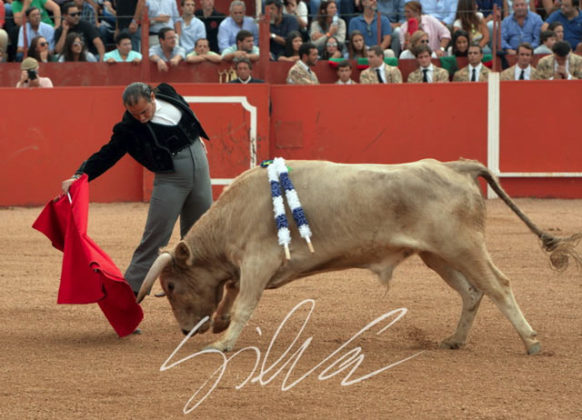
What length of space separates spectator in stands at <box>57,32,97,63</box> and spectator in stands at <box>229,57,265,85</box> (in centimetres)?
216

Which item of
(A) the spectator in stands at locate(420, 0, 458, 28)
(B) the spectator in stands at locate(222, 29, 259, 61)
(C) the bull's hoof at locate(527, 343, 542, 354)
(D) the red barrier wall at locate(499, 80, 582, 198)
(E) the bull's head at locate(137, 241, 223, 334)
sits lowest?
(D) the red barrier wall at locate(499, 80, 582, 198)

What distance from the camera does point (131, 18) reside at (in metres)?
15.2

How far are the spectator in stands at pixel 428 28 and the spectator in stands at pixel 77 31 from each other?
4359mm

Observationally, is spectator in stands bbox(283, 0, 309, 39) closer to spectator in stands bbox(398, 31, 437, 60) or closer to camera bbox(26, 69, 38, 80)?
spectator in stands bbox(398, 31, 437, 60)

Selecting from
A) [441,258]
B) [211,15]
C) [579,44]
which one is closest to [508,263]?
[441,258]

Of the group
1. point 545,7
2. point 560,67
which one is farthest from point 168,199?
point 545,7

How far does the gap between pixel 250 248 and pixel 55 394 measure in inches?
57.9

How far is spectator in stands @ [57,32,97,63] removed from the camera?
45.9 feet

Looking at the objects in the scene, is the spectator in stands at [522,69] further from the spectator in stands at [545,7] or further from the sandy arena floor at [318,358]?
the sandy arena floor at [318,358]

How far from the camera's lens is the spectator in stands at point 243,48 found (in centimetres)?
1364

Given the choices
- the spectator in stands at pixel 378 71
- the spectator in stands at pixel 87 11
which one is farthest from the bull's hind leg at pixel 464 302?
the spectator in stands at pixel 87 11

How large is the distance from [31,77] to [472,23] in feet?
20.5

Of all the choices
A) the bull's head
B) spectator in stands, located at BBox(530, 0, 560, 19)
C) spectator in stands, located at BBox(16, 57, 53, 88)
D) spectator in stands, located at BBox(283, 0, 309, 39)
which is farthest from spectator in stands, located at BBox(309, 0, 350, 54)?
the bull's head

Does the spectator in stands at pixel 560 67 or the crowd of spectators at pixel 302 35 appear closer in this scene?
the spectator in stands at pixel 560 67
